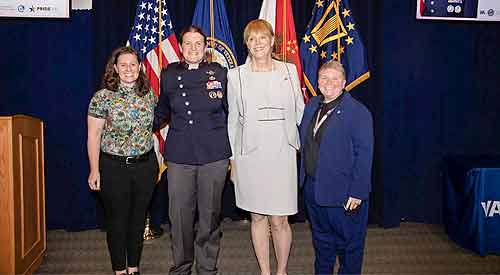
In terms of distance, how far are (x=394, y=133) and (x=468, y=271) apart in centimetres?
151

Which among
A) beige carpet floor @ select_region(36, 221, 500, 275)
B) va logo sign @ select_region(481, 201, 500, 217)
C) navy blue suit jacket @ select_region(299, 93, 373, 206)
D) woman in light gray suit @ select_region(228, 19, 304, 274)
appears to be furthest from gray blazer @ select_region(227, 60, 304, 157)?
va logo sign @ select_region(481, 201, 500, 217)

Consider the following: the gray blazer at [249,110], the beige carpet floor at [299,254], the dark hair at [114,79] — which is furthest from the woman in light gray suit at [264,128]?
the beige carpet floor at [299,254]

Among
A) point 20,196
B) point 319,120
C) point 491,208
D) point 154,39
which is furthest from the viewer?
point 154,39

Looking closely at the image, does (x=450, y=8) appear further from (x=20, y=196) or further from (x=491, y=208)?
(x=20, y=196)

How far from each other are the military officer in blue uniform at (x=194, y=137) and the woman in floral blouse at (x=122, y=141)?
0.13 m

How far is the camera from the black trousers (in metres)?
2.85

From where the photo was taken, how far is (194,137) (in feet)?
9.42

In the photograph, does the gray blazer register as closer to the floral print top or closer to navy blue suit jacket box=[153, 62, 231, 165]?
navy blue suit jacket box=[153, 62, 231, 165]

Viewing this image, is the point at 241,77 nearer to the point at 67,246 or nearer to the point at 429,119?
the point at 67,246

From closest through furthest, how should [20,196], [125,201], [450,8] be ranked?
1. [125,201]
2. [20,196]
3. [450,8]

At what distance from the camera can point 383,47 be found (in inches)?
178

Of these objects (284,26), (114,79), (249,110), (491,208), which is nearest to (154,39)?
(284,26)

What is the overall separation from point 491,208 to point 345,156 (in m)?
1.68

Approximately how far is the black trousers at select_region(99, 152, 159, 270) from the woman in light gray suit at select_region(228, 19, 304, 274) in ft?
1.72
